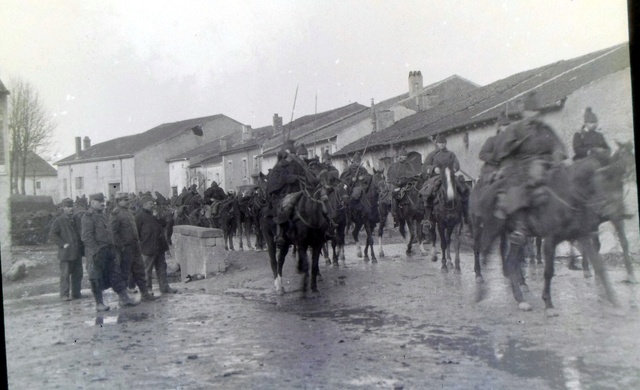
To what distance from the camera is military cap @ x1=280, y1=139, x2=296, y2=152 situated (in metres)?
7.13

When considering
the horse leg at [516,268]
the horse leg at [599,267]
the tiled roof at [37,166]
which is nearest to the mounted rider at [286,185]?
the tiled roof at [37,166]

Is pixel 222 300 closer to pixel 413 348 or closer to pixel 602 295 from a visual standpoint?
pixel 413 348

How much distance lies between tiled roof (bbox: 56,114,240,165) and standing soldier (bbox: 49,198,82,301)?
0.63 meters

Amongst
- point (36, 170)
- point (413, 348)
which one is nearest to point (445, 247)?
point (413, 348)

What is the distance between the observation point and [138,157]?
7211mm

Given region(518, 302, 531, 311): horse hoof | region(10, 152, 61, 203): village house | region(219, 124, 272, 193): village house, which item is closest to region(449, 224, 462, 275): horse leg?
region(518, 302, 531, 311): horse hoof

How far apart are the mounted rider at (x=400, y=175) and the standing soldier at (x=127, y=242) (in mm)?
3942

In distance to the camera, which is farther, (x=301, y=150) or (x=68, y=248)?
(x=301, y=150)

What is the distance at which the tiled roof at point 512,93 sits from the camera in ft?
18.7

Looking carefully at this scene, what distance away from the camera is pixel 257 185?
8672mm

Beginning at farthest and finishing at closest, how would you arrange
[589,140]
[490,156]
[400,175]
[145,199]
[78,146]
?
[400,175]
[145,199]
[78,146]
[490,156]
[589,140]

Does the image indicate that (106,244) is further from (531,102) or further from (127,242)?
(531,102)

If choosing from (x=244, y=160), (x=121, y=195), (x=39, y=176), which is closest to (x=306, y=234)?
(x=244, y=160)

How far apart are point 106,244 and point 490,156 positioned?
4782 mm
